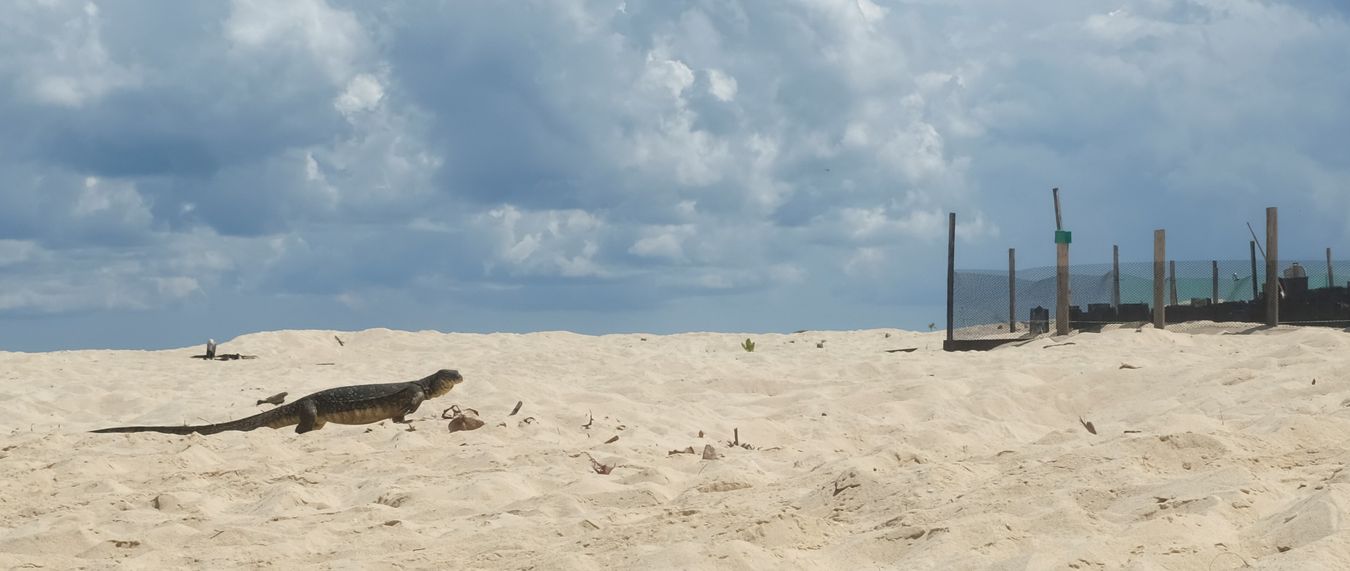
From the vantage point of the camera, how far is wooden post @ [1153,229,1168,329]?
1541 cm

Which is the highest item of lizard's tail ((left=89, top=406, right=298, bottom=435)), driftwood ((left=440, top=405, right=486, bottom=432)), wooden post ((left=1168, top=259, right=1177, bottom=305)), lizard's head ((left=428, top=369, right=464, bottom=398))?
wooden post ((left=1168, top=259, right=1177, bottom=305))

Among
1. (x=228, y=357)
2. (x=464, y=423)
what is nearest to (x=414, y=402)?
(x=464, y=423)

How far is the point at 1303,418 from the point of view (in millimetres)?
5258

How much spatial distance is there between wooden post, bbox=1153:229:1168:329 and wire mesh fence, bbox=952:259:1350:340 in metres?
1.51

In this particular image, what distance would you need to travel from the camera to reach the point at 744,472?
553cm

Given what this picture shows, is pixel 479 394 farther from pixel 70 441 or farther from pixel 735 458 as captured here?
pixel 735 458

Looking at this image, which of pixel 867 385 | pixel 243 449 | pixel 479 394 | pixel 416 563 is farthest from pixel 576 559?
pixel 867 385

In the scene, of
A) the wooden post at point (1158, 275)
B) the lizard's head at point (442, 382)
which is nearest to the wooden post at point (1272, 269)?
the wooden post at point (1158, 275)

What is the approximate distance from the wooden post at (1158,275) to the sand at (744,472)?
3.72 m

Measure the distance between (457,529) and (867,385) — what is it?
18.0 ft

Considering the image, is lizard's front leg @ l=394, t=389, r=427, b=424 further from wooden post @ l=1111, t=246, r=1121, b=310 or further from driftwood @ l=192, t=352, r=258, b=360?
wooden post @ l=1111, t=246, r=1121, b=310

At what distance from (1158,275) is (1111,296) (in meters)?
5.57

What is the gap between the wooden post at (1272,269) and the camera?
1488cm

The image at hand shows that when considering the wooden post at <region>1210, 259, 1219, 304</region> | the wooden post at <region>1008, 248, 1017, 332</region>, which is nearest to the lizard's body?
the wooden post at <region>1008, 248, 1017, 332</region>
